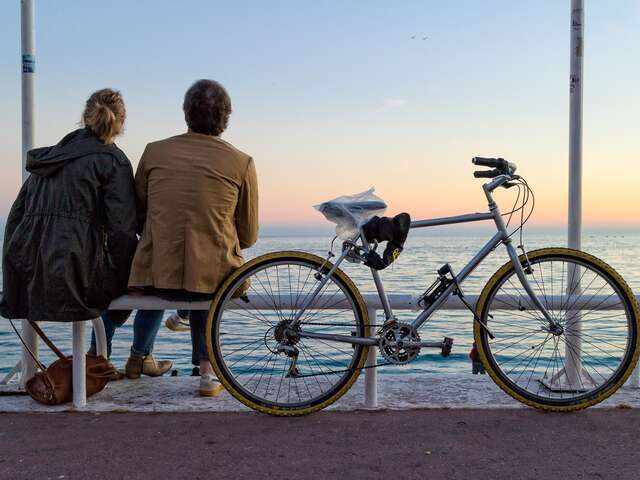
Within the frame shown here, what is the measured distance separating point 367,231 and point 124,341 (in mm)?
12366

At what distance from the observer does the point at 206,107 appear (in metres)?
3.76

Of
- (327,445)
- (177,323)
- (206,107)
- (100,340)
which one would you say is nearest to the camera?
(327,445)

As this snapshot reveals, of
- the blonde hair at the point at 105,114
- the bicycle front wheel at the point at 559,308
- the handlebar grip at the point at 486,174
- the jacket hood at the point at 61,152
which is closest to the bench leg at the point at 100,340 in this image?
the jacket hood at the point at 61,152

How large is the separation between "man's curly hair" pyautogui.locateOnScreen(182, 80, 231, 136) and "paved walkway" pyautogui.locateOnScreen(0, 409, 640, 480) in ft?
5.00

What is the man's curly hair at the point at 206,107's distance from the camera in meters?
3.76

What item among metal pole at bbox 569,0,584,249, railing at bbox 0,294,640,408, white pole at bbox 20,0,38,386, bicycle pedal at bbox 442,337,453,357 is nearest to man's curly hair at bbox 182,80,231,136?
railing at bbox 0,294,640,408

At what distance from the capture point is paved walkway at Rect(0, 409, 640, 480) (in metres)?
2.83

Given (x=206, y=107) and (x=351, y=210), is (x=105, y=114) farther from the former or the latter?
(x=351, y=210)

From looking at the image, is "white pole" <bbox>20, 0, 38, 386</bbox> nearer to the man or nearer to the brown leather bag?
the brown leather bag

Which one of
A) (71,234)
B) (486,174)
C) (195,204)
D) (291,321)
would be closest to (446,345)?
(291,321)

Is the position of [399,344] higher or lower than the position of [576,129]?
lower

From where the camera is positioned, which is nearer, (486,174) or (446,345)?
(446,345)

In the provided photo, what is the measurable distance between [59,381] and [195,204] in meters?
1.20

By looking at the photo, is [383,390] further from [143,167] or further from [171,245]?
[143,167]
